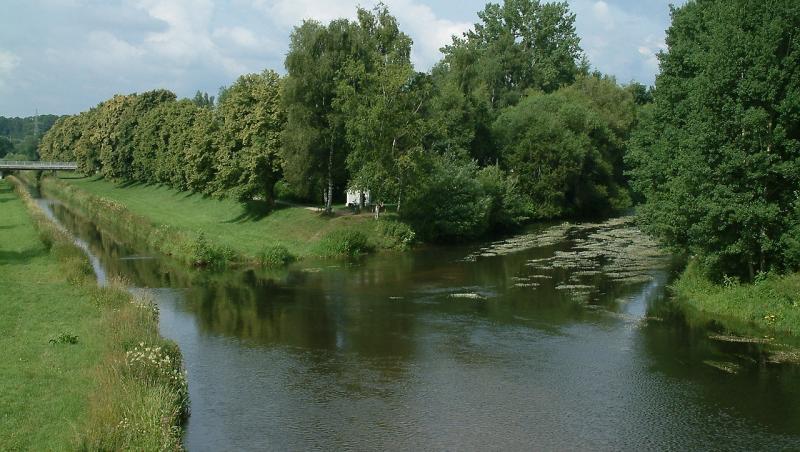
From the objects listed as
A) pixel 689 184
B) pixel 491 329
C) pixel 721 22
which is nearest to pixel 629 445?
pixel 491 329


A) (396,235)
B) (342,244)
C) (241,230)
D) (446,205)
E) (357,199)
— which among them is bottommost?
(241,230)

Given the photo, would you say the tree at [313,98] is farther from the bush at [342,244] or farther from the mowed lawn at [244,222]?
the bush at [342,244]

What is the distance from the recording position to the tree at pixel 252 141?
5775cm

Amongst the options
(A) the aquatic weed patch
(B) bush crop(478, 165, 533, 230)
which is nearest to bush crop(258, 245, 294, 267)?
(A) the aquatic weed patch

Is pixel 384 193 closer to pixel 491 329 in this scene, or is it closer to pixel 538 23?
pixel 491 329

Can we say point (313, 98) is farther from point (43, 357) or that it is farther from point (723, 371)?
point (723, 371)

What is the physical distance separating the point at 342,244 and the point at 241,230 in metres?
12.2

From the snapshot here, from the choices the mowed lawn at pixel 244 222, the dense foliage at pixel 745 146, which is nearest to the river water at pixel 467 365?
Result: the dense foliage at pixel 745 146

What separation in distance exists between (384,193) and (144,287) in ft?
66.8

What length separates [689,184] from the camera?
A: 29609mm

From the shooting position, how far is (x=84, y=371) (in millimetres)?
18984

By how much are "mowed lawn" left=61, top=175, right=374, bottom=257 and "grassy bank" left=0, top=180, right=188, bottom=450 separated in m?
18.6

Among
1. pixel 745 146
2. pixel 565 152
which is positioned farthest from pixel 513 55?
pixel 745 146

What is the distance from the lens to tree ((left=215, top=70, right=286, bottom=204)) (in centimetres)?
5775
